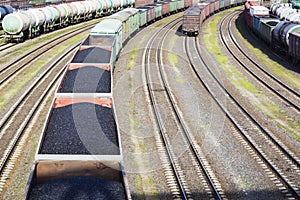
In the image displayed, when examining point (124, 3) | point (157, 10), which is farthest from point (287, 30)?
point (124, 3)

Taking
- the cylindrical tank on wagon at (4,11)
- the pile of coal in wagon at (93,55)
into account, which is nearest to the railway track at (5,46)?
the cylindrical tank on wagon at (4,11)

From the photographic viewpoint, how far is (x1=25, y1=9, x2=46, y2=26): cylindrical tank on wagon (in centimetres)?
3862

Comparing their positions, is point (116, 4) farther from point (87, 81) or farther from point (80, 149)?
point (80, 149)

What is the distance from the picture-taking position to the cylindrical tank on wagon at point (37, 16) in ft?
127

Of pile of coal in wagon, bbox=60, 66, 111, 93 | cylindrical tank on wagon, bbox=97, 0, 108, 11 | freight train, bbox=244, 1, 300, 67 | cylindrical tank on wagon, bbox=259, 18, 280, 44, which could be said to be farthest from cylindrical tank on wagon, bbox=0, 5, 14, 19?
pile of coal in wagon, bbox=60, 66, 111, 93

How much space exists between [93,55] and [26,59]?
36.8 ft

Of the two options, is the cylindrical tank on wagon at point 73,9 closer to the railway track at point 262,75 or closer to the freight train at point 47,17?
the freight train at point 47,17

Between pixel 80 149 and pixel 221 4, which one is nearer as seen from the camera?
pixel 80 149

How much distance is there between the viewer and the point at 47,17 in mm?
42031

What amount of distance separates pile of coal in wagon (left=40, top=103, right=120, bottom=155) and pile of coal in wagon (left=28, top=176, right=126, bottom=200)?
3.20 feet

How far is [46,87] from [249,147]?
13.0 meters

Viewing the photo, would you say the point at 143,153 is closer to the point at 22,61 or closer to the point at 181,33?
the point at 22,61

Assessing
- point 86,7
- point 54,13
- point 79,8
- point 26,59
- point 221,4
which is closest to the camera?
point 26,59

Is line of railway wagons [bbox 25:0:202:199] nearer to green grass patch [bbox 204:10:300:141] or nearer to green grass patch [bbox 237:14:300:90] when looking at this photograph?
green grass patch [bbox 204:10:300:141]
